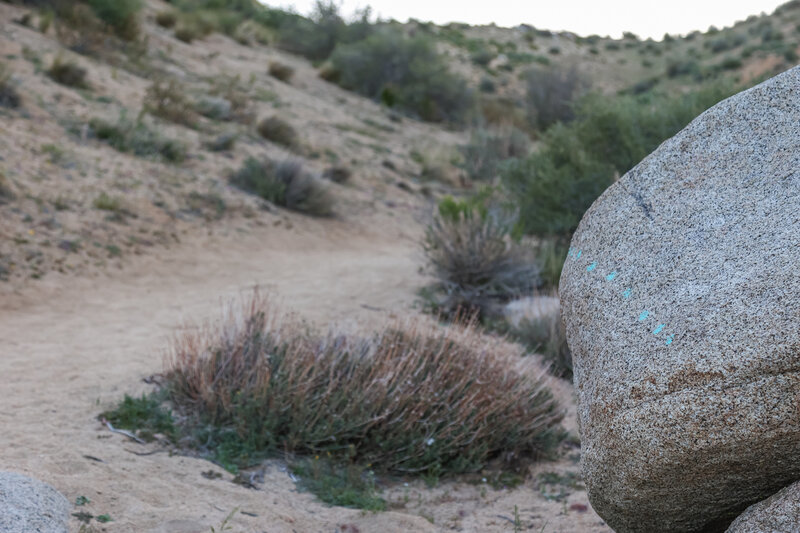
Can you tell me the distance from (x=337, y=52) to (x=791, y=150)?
83.5ft

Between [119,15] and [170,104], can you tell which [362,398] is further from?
[119,15]

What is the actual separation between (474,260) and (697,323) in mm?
5967

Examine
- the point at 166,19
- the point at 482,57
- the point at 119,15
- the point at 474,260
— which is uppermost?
the point at 482,57

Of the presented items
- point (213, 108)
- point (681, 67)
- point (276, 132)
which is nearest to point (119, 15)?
point (213, 108)

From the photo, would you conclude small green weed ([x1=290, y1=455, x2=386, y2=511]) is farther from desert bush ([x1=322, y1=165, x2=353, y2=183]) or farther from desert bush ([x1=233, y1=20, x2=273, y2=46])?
desert bush ([x1=233, y1=20, x2=273, y2=46])

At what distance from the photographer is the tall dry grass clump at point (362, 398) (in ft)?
14.4

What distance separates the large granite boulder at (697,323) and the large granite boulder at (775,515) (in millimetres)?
53

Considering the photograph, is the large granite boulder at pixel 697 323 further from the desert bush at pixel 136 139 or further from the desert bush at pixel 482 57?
the desert bush at pixel 482 57

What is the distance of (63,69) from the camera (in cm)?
1330

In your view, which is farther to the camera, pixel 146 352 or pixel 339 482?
pixel 146 352

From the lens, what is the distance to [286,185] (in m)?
12.9

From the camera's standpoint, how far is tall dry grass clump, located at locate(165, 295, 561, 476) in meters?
4.38

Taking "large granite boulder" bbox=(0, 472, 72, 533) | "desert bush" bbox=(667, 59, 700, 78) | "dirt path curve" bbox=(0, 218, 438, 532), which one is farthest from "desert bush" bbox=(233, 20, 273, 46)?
"large granite boulder" bbox=(0, 472, 72, 533)

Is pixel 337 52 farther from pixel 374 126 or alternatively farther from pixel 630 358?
pixel 630 358
